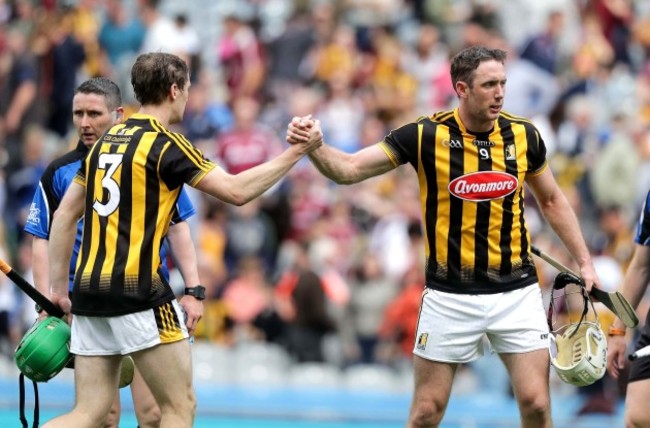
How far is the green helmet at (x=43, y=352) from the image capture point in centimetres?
692

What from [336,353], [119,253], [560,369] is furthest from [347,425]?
[119,253]

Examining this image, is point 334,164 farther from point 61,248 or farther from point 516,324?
point 61,248

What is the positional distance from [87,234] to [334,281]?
24.2 ft

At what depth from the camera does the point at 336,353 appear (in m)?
13.9

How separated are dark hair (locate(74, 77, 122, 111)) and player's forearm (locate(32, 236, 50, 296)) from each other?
815 millimetres

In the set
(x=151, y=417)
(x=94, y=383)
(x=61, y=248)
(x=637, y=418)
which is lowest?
(x=151, y=417)

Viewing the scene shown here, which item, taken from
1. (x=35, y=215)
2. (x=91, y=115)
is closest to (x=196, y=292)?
(x=35, y=215)

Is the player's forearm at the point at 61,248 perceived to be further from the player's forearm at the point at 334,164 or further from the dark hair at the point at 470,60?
the dark hair at the point at 470,60

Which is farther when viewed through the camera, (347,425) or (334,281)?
(334,281)

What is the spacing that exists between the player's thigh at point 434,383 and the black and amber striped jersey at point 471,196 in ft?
1.30

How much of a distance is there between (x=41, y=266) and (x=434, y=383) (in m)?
2.18

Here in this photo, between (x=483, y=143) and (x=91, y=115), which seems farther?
(x=91, y=115)

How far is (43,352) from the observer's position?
22.7ft

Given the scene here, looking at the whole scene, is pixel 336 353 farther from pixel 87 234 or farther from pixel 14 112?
pixel 87 234
